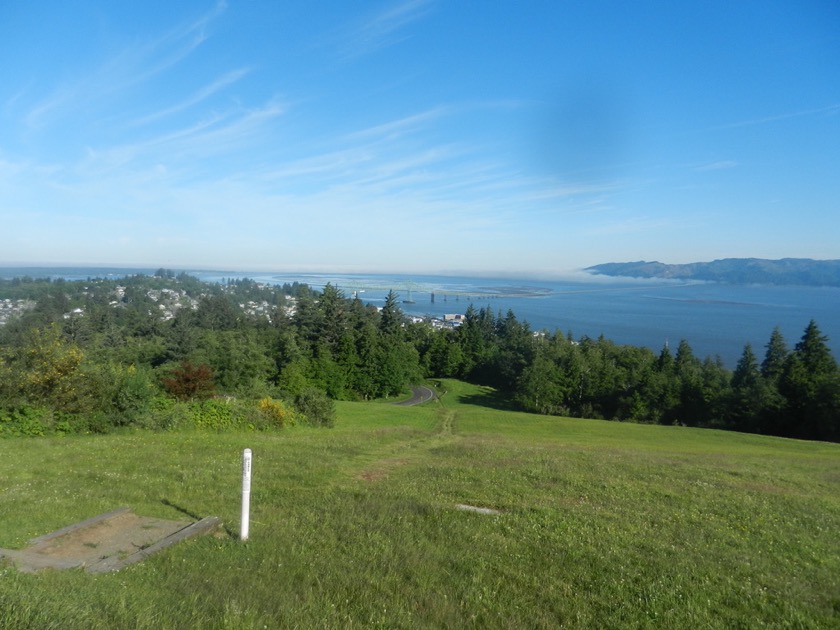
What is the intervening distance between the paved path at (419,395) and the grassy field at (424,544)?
48.0 metres

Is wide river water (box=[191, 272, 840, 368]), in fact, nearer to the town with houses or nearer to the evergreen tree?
the town with houses

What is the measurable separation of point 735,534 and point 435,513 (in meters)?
3.97

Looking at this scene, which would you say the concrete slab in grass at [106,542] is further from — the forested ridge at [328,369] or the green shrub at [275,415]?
the green shrub at [275,415]

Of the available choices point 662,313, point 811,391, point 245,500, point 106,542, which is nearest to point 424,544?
point 245,500

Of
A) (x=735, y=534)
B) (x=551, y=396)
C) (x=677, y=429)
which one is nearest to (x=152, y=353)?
(x=551, y=396)

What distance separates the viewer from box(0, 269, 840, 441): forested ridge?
→ 17.7 meters

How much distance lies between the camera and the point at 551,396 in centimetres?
5928

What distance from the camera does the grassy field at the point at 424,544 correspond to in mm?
4195

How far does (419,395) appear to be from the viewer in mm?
65625

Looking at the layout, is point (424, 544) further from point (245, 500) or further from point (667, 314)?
point (667, 314)

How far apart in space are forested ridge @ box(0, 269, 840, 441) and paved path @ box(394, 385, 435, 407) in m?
1.66

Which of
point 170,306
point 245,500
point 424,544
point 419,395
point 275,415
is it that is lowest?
point 419,395

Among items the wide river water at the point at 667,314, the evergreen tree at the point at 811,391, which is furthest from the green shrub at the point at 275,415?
the wide river water at the point at 667,314

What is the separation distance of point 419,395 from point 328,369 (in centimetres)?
1213
